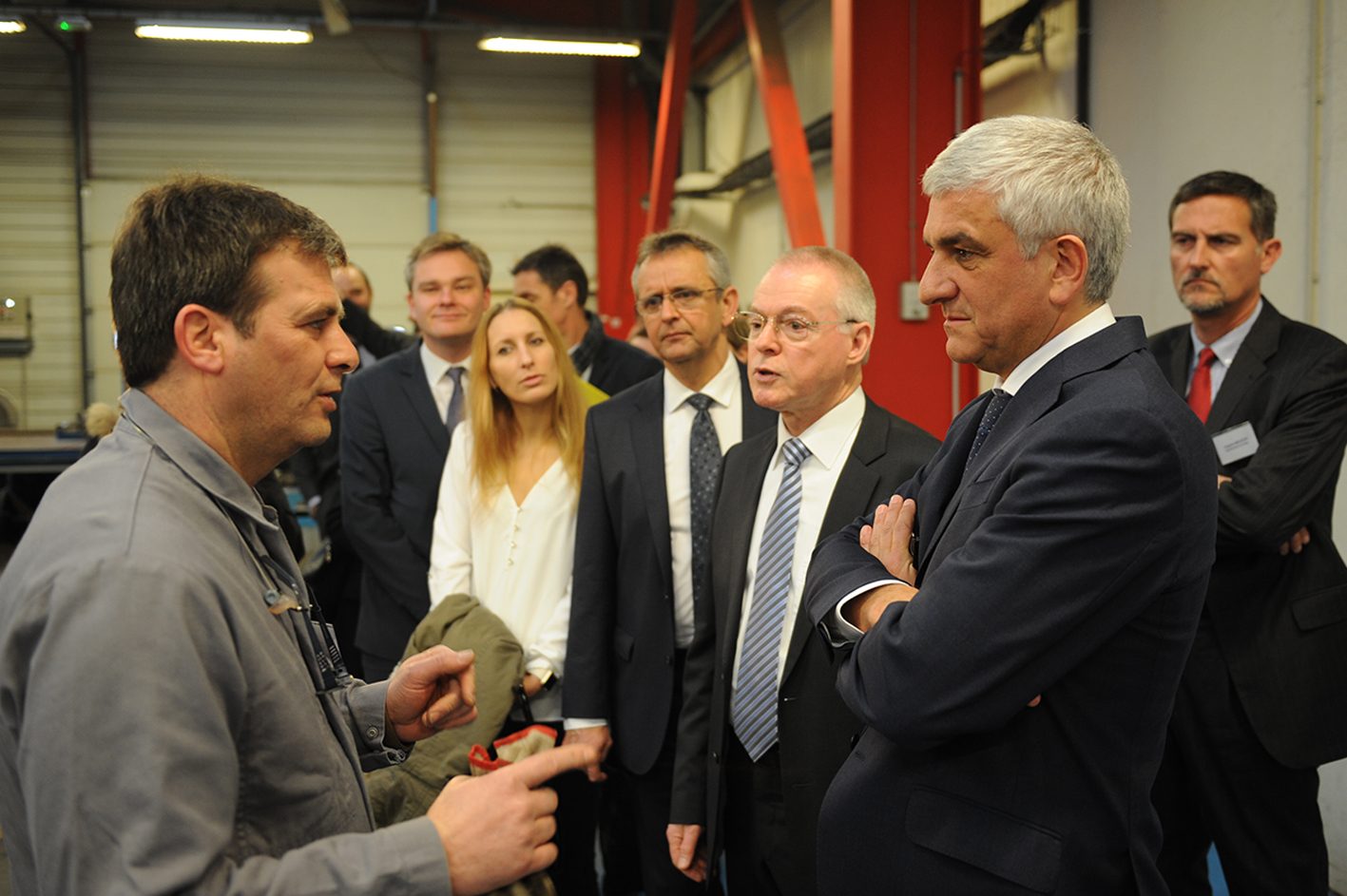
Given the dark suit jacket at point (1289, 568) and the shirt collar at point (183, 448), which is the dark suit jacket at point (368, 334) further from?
the shirt collar at point (183, 448)

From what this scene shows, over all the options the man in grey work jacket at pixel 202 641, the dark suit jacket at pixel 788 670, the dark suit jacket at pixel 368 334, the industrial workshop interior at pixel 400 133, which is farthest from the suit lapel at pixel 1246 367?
the industrial workshop interior at pixel 400 133

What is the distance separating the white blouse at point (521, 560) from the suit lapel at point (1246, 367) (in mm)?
1584

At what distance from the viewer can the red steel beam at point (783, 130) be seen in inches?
254

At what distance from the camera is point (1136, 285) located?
15.0 feet

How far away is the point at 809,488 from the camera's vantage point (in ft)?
7.34

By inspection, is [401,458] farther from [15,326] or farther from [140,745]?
[15,326]

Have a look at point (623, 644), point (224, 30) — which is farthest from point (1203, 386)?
point (224, 30)

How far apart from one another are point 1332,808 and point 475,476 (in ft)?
8.73

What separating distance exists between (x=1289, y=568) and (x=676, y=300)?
62.5 inches

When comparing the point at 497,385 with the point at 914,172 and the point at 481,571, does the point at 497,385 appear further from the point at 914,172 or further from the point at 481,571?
the point at 914,172

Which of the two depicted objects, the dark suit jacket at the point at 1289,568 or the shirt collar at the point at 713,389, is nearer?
the dark suit jacket at the point at 1289,568

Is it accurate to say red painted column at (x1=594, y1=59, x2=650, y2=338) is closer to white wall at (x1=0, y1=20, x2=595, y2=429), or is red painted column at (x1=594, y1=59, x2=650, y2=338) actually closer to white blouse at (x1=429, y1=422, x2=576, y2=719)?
white wall at (x1=0, y1=20, x2=595, y2=429)

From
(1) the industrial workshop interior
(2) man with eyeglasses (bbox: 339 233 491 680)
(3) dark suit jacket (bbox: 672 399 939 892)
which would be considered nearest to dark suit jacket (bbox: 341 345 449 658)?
(2) man with eyeglasses (bbox: 339 233 491 680)

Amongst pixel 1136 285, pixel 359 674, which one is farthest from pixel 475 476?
pixel 1136 285
